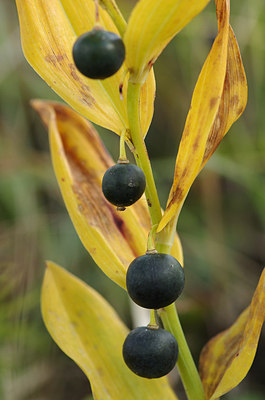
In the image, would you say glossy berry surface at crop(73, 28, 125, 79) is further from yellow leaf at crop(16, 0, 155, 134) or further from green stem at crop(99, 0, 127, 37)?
yellow leaf at crop(16, 0, 155, 134)

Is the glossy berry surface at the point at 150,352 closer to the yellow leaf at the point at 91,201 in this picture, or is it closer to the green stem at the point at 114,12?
the yellow leaf at the point at 91,201

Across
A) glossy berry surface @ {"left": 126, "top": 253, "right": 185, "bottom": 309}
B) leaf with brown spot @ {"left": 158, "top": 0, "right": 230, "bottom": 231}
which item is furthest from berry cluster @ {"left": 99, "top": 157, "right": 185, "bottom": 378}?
leaf with brown spot @ {"left": 158, "top": 0, "right": 230, "bottom": 231}

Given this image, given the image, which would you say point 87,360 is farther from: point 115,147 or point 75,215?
point 115,147

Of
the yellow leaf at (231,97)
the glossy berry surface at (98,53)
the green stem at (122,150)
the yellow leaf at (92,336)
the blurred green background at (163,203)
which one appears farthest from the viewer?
the blurred green background at (163,203)

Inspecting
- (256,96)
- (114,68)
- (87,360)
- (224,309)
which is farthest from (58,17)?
(256,96)

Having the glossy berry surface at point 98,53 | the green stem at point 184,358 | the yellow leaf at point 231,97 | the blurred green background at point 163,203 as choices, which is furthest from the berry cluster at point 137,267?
the blurred green background at point 163,203

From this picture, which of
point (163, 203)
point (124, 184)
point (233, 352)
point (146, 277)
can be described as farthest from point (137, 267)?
point (163, 203)

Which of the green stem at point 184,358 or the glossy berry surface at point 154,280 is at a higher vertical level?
the glossy berry surface at point 154,280
